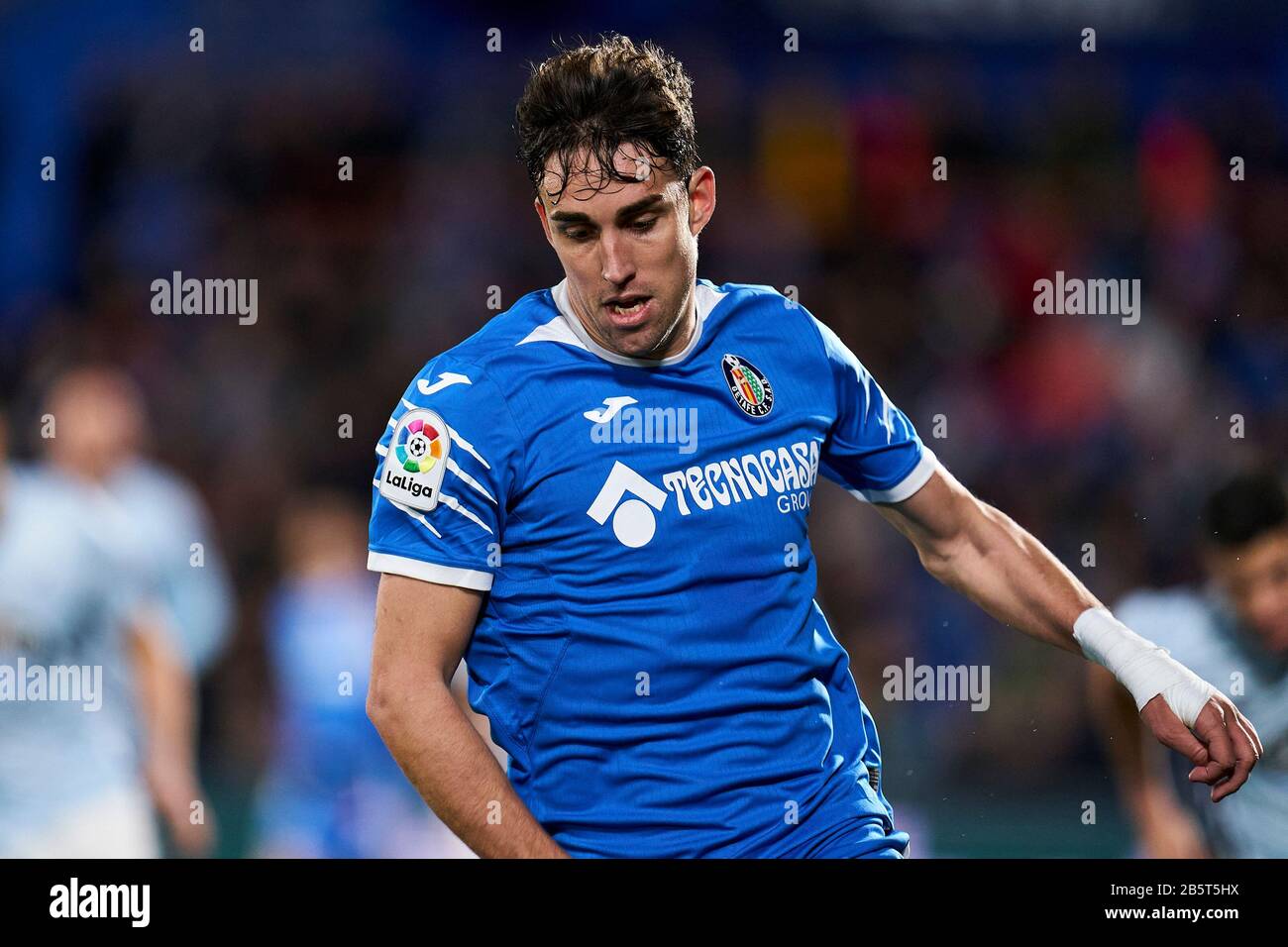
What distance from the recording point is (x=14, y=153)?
7266 millimetres

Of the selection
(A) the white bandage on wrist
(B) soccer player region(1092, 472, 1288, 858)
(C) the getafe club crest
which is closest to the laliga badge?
(C) the getafe club crest

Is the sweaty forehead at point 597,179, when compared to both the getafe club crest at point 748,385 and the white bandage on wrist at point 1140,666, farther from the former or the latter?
the white bandage on wrist at point 1140,666

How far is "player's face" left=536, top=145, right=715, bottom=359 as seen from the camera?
2.56 m

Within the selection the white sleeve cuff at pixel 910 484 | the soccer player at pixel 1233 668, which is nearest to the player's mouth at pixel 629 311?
the white sleeve cuff at pixel 910 484

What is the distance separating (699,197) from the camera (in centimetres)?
280

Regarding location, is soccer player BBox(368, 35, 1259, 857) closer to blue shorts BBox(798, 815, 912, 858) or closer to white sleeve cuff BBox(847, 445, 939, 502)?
blue shorts BBox(798, 815, 912, 858)

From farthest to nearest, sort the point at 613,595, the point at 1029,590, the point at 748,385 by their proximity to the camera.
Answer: the point at 1029,590 → the point at 748,385 → the point at 613,595

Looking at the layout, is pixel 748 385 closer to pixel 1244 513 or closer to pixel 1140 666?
pixel 1140 666

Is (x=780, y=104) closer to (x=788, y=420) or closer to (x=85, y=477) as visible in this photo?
(x=85, y=477)

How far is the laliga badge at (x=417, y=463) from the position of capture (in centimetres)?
242

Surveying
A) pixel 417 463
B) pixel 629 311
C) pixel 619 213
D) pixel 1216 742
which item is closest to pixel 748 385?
pixel 629 311

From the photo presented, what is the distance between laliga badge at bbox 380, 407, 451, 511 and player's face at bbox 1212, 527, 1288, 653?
280 cm

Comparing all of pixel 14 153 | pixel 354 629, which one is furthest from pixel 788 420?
pixel 14 153

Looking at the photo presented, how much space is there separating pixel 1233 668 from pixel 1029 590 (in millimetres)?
1675
